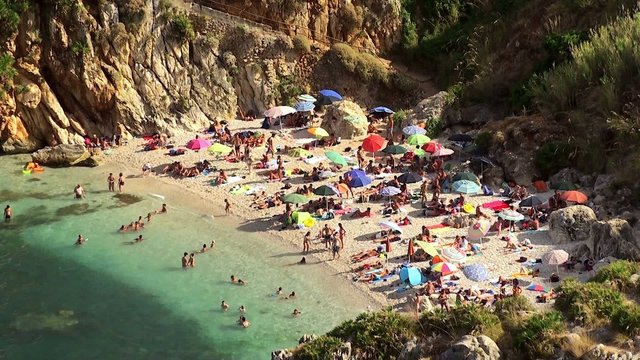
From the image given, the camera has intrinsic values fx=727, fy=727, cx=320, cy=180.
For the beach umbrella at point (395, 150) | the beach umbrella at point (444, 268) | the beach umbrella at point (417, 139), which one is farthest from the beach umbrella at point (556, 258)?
the beach umbrella at point (417, 139)

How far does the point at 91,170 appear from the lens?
38.6 m

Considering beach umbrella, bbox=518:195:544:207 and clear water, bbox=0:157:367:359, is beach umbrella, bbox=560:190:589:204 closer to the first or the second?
beach umbrella, bbox=518:195:544:207

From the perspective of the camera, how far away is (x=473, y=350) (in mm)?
15055

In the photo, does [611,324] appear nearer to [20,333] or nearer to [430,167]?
[20,333]

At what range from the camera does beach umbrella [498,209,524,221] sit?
29.7 metres

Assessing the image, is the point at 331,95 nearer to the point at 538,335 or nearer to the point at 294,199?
the point at 294,199

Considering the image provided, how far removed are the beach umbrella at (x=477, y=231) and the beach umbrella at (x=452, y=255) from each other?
1639 mm

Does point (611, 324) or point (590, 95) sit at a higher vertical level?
point (590, 95)

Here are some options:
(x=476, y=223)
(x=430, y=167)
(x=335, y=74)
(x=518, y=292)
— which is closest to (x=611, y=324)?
(x=518, y=292)

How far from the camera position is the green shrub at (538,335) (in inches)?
600

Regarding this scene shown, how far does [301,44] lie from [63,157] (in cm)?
1621

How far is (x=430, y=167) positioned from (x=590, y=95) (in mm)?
8487

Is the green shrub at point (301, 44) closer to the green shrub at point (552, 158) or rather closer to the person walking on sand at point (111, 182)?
the person walking on sand at point (111, 182)

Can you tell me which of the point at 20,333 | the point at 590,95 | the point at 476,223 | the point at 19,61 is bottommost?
the point at 20,333
